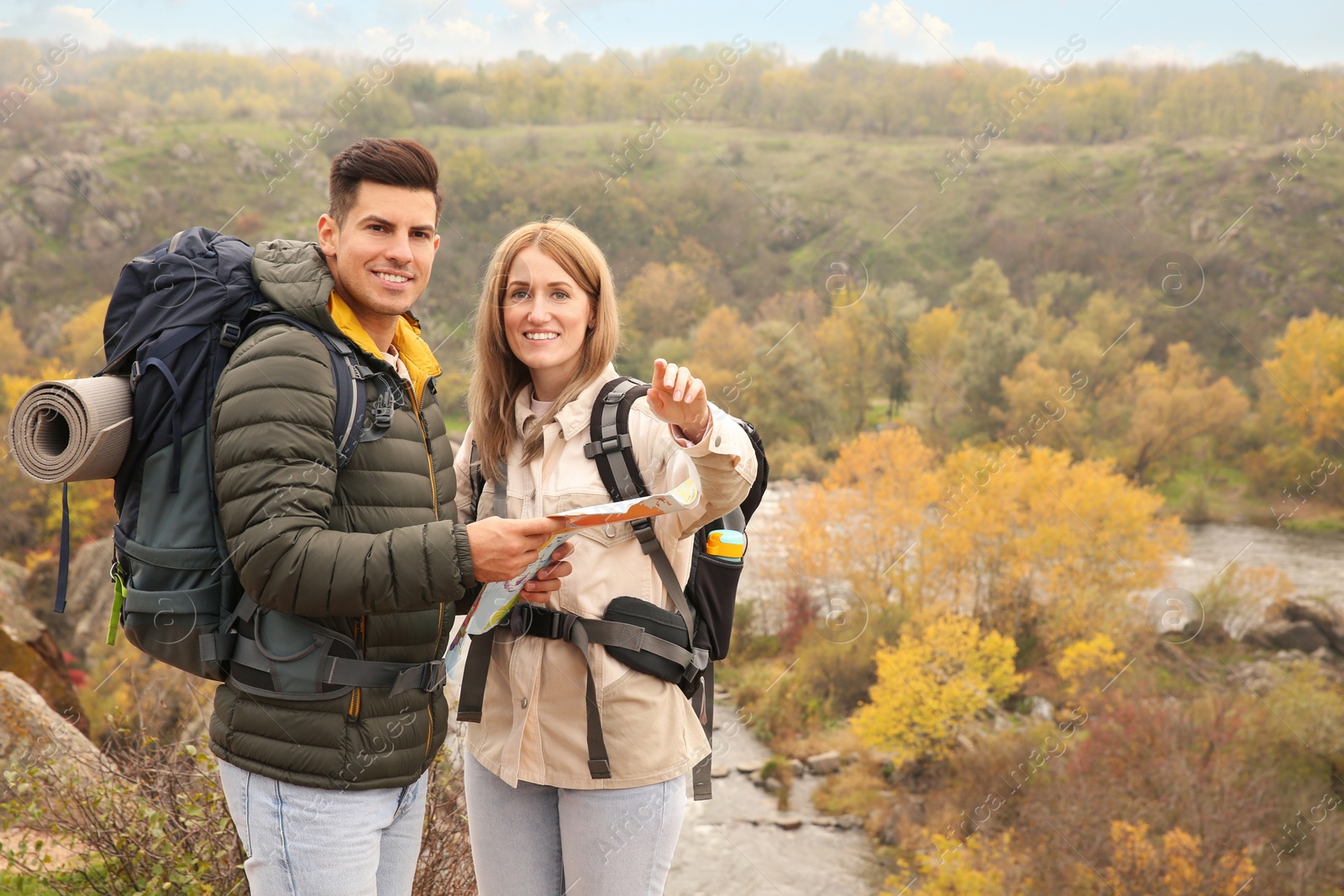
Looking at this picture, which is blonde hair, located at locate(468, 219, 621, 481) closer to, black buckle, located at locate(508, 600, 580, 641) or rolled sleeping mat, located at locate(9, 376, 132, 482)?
black buckle, located at locate(508, 600, 580, 641)

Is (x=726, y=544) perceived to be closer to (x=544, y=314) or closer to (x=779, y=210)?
(x=544, y=314)

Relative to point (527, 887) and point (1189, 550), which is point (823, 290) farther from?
point (527, 887)

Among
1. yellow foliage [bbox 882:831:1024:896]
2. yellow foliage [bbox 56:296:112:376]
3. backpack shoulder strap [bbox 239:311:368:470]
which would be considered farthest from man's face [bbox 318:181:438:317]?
yellow foliage [bbox 56:296:112:376]

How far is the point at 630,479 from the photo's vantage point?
231 cm

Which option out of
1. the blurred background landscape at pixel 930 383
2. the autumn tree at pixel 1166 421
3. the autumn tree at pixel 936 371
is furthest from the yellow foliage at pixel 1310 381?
the autumn tree at pixel 936 371

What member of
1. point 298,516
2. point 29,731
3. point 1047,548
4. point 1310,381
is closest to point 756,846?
point 1047,548

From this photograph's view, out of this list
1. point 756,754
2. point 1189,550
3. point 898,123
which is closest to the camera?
point 756,754

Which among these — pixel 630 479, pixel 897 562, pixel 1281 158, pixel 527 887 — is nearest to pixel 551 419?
pixel 630 479

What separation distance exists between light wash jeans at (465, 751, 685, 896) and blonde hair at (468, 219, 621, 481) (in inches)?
31.3

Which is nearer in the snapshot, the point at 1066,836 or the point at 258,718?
the point at 258,718

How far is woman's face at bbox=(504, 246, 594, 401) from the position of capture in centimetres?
243

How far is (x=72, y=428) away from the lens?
5.58 ft

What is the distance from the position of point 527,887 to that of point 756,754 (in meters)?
26.6

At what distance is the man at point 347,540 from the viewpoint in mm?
1740
